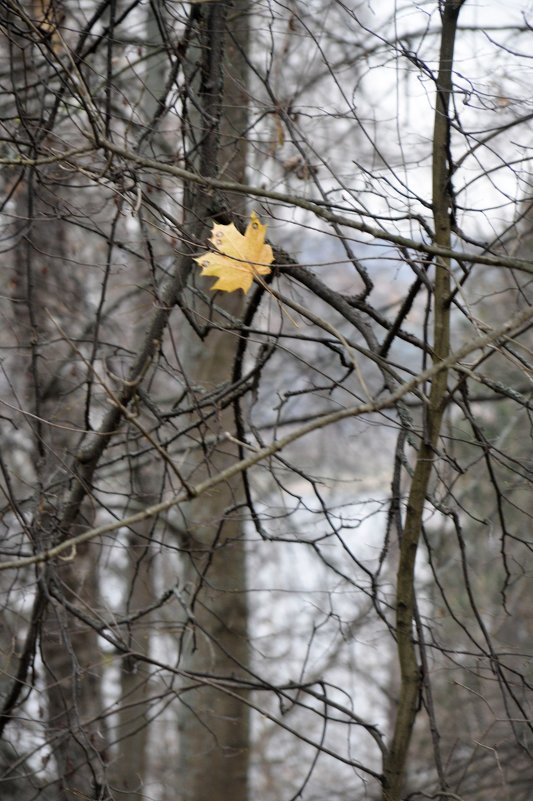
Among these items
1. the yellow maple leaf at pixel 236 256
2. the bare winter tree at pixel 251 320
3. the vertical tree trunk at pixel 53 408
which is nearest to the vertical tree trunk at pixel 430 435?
the bare winter tree at pixel 251 320

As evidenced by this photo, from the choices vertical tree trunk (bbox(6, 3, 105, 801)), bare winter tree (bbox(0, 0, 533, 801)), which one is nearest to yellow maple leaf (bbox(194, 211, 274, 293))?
bare winter tree (bbox(0, 0, 533, 801))

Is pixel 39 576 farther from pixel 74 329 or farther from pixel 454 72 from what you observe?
pixel 74 329

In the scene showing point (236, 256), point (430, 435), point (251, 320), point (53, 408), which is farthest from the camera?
point (53, 408)

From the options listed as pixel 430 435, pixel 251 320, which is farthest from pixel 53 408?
pixel 430 435

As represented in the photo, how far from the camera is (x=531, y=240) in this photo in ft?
18.2

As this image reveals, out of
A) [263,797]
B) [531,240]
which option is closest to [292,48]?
[531,240]

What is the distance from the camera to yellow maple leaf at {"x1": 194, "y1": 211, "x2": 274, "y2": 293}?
2.67m

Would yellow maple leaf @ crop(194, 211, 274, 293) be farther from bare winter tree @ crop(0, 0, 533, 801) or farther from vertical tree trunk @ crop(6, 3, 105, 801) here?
vertical tree trunk @ crop(6, 3, 105, 801)

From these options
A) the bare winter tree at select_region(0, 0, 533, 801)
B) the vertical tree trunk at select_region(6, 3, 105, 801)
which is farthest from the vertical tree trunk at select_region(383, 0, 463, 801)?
the vertical tree trunk at select_region(6, 3, 105, 801)

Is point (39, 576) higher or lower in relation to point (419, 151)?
lower

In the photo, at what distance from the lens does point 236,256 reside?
2725 millimetres

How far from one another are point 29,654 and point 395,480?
5.60 feet

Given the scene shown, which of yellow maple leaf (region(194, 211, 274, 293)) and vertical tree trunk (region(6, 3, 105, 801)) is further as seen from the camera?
vertical tree trunk (region(6, 3, 105, 801))

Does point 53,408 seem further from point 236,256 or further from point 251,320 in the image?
point 236,256
